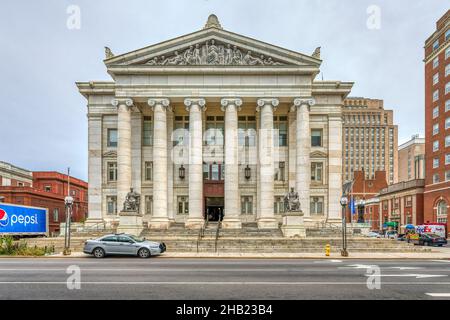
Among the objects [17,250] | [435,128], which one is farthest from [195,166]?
[435,128]

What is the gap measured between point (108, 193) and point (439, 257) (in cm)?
3255

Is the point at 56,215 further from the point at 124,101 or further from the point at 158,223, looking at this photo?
the point at 124,101

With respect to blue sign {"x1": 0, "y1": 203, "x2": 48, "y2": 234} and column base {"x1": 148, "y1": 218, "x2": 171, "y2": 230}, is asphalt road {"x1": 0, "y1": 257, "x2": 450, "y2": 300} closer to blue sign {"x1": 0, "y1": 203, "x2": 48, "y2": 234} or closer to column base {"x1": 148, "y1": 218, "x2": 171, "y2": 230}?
column base {"x1": 148, "y1": 218, "x2": 171, "y2": 230}

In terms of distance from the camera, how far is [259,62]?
132ft

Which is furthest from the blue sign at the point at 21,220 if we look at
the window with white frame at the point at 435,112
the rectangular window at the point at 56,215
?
the window with white frame at the point at 435,112

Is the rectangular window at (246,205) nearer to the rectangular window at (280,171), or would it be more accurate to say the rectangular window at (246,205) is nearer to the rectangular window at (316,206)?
the rectangular window at (280,171)

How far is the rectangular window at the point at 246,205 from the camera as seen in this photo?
1748 inches

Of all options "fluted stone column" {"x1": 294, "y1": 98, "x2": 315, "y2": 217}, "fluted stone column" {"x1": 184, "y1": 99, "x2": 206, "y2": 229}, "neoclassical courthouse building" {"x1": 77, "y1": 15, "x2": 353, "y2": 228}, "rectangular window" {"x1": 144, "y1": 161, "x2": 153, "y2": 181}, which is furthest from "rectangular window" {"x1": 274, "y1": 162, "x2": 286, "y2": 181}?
"rectangular window" {"x1": 144, "y1": 161, "x2": 153, "y2": 181}

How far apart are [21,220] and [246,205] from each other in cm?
2446

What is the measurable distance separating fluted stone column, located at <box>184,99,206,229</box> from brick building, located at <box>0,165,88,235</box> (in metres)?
24.2

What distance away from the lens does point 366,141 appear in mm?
149750

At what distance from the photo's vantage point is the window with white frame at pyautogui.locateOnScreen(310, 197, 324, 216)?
148 feet

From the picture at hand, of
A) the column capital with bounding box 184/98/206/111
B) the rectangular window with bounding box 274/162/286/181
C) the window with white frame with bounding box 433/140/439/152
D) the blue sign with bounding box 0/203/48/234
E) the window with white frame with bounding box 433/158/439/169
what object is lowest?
the blue sign with bounding box 0/203/48/234
